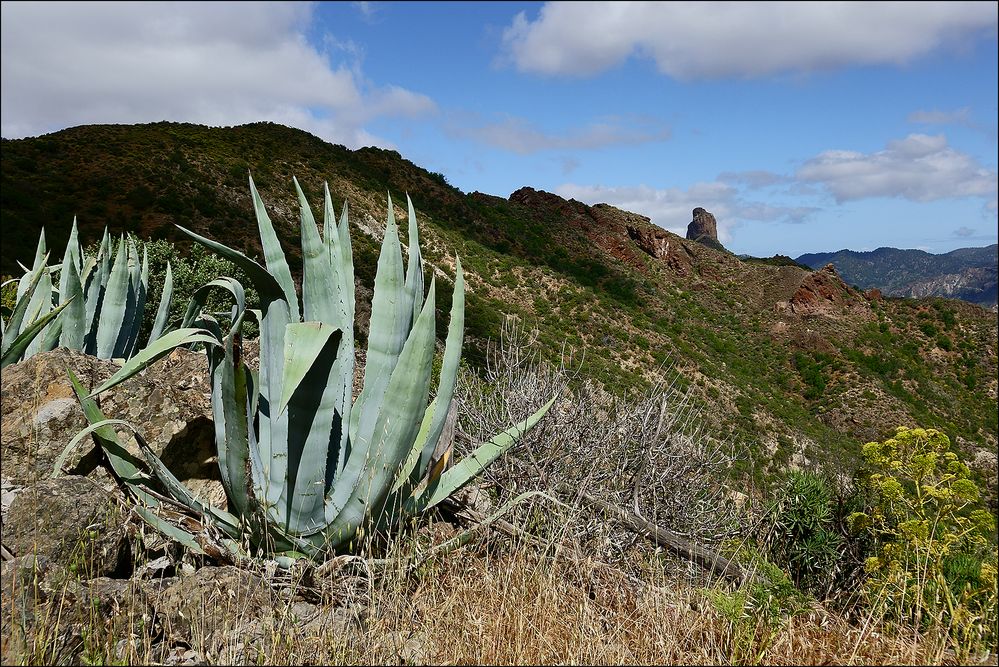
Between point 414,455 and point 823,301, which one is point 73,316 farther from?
point 823,301

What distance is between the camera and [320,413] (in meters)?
2.43

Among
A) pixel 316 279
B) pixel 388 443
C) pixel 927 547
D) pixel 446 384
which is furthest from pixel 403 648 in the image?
pixel 927 547

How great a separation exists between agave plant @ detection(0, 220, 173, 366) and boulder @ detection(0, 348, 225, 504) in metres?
1.56

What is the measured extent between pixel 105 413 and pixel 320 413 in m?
1.20

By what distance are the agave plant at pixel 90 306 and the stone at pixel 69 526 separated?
2669 mm

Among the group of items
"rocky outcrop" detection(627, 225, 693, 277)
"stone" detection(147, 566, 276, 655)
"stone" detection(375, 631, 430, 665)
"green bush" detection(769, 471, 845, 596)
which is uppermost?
"rocky outcrop" detection(627, 225, 693, 277)

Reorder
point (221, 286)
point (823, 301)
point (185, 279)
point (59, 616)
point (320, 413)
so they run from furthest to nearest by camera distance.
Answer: point (823, 301) < point (185, 279) < point (221, 286) < point (320, 413) < point (59, 616)

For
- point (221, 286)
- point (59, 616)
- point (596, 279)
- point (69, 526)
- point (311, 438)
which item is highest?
point (596, 279)

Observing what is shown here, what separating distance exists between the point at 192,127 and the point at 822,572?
35114mm

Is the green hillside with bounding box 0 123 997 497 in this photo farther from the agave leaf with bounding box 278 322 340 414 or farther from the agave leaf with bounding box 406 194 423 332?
the agave leaf with bounding box 278 322 340 414

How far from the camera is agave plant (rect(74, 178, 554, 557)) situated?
2414mm

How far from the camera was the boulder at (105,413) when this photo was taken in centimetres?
264

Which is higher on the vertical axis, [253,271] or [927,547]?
[253,271]

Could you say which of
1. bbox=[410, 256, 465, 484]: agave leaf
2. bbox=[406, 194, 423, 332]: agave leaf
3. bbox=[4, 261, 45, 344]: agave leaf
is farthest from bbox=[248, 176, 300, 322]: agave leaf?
bbox=[4, 261, 45, 344]: agave leaf
